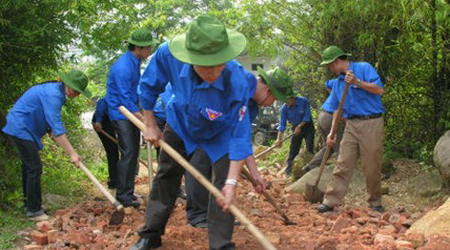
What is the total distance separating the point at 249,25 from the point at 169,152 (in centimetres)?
647

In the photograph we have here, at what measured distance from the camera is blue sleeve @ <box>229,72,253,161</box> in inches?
124

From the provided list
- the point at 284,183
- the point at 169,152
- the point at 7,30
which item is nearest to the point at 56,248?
the point at 169,152

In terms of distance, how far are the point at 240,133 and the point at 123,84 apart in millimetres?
2811

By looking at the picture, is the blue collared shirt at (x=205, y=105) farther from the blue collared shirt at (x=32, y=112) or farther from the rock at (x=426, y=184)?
the rock at (x=426, y=184)

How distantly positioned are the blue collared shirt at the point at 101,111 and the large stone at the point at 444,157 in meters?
4.17

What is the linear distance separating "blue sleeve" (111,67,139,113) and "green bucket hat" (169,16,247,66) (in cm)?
265

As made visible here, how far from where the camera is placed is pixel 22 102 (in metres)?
5.41

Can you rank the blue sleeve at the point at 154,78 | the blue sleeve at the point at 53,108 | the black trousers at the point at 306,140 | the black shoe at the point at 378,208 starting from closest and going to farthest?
the blue sleeve at the point at 154,78, the blue sleeve at the point at 53,108, the black shoe at the point at 378,208, the black trousers at the point at 306,140

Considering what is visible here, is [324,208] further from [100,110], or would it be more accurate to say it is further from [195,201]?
[100,110]

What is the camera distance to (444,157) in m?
5.66

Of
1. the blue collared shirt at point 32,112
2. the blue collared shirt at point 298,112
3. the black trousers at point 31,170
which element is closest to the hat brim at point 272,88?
the blue collared shirt at point 32,112

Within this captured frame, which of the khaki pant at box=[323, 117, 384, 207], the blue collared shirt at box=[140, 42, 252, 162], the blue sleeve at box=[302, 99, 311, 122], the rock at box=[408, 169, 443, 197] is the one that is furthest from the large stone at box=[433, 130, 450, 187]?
the blue collared shirt at box=[140, 42, 252, 162]

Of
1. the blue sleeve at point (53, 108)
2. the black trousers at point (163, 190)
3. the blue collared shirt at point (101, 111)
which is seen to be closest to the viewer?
the black trousers at point (163, 190)

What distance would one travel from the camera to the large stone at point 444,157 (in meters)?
5.63
